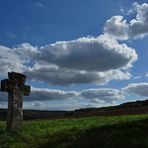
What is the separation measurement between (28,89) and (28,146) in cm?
458

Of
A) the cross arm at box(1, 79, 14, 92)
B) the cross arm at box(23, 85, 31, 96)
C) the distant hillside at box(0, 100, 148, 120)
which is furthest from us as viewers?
the distant hillside at box(0, 100, 148, 120)

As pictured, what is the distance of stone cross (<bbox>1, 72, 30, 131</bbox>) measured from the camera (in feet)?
67.5

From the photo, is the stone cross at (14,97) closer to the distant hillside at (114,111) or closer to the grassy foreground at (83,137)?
the grassy foreground at (83,137)

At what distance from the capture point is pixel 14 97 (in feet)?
68.4

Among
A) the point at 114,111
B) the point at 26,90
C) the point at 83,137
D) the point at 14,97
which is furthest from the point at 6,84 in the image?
the point at 114,111

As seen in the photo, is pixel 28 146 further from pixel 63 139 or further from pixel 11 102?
pixel 11 102

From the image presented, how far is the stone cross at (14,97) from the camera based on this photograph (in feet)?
67.5

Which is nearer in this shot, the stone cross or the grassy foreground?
the grassy foreground

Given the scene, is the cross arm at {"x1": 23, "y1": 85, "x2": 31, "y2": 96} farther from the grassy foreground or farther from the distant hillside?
the distant hillside

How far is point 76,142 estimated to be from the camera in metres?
17.1

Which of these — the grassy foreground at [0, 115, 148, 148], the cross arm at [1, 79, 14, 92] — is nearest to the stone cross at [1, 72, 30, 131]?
the cross arm at [1, 79, 14, 92]

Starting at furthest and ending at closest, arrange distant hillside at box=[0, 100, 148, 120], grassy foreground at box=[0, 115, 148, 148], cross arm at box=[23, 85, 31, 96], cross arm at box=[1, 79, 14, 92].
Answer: distant hillside at box=[0, 100, 148, 120], cross arm at box=[23, 85, 31, 96], cross arm at box=[1, 79, 14, 92], grassy foreground at box=[0, 115, 148, 148]

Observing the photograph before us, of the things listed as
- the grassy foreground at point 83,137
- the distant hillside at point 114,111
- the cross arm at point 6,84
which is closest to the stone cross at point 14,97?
the cross arm at point 6,84

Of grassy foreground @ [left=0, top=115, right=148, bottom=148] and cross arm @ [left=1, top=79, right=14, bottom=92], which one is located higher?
cross arm @ [left=1, top=79, right=14, bottom=92]
